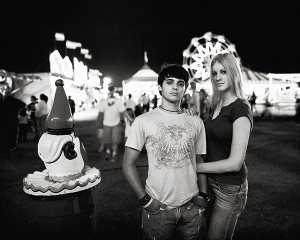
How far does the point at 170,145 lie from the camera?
1.93m

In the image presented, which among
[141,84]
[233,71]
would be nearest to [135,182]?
[233,71]

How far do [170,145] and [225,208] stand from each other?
657mm

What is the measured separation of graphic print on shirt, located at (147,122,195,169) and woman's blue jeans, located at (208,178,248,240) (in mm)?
383

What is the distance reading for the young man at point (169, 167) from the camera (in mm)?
1894

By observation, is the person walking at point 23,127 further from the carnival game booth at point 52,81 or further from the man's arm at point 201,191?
the man's arm at point 201,191

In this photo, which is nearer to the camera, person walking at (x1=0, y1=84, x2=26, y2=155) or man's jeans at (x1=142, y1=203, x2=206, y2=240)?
man's jeans at (x1=142, y1=203, x2=206, y2=240)

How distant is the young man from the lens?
189cm

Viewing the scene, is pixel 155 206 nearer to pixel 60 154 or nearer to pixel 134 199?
pixel 60 154

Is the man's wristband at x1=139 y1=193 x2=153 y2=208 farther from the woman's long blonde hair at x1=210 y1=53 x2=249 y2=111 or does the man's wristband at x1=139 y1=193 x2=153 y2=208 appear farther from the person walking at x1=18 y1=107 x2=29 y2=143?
the person walking at x1=18 y1=107 x2=29 y2=143

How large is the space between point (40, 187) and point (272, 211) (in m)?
3.33

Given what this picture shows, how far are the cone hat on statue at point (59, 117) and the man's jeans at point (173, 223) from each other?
88 cm

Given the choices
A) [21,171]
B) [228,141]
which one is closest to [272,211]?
[228,141]

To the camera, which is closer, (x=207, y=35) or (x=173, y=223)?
(x=173, y=223)

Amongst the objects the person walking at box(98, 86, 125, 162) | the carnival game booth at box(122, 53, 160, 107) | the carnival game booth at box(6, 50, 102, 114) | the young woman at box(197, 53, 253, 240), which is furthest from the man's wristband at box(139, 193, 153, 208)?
the carnival game booth at box(122, 53, 160, 107)
